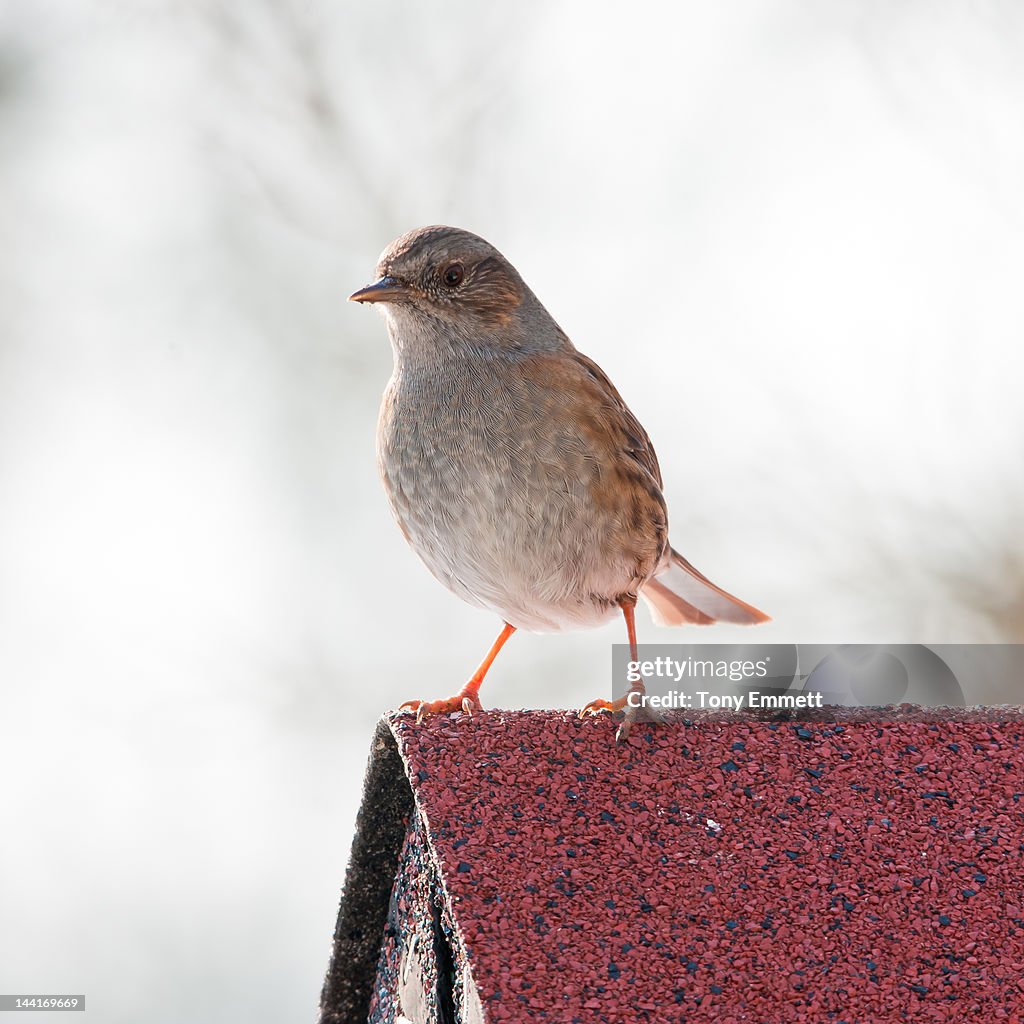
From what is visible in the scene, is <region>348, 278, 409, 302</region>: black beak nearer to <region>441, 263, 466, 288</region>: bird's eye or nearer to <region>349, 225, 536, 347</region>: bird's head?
<region>349, 225, 536, 347</region>: bird's head

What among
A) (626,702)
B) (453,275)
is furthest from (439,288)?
(626,702)

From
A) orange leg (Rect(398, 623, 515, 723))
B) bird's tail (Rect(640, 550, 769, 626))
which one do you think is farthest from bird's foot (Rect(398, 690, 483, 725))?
bird's tail (Rect(640, 550, 769, 626))

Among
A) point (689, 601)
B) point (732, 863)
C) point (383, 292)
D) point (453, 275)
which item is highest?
point (453, 275)

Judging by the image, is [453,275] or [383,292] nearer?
[383,292]

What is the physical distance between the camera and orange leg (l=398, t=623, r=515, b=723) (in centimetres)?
326

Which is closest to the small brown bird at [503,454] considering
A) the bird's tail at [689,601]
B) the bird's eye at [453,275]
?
the bird's eye at [453,275]

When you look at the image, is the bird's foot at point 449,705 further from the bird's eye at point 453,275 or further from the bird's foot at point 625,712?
the bird's eye at point 453,275

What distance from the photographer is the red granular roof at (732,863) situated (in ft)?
7.50

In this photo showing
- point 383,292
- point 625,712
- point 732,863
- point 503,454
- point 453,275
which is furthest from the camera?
point 453,275

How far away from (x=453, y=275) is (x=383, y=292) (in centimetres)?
22

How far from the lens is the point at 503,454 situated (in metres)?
3.27

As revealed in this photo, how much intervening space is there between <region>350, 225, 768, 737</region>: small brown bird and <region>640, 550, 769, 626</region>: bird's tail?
1.20 ft

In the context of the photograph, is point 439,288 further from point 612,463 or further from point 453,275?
point 612,463

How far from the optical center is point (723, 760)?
9.14ft
